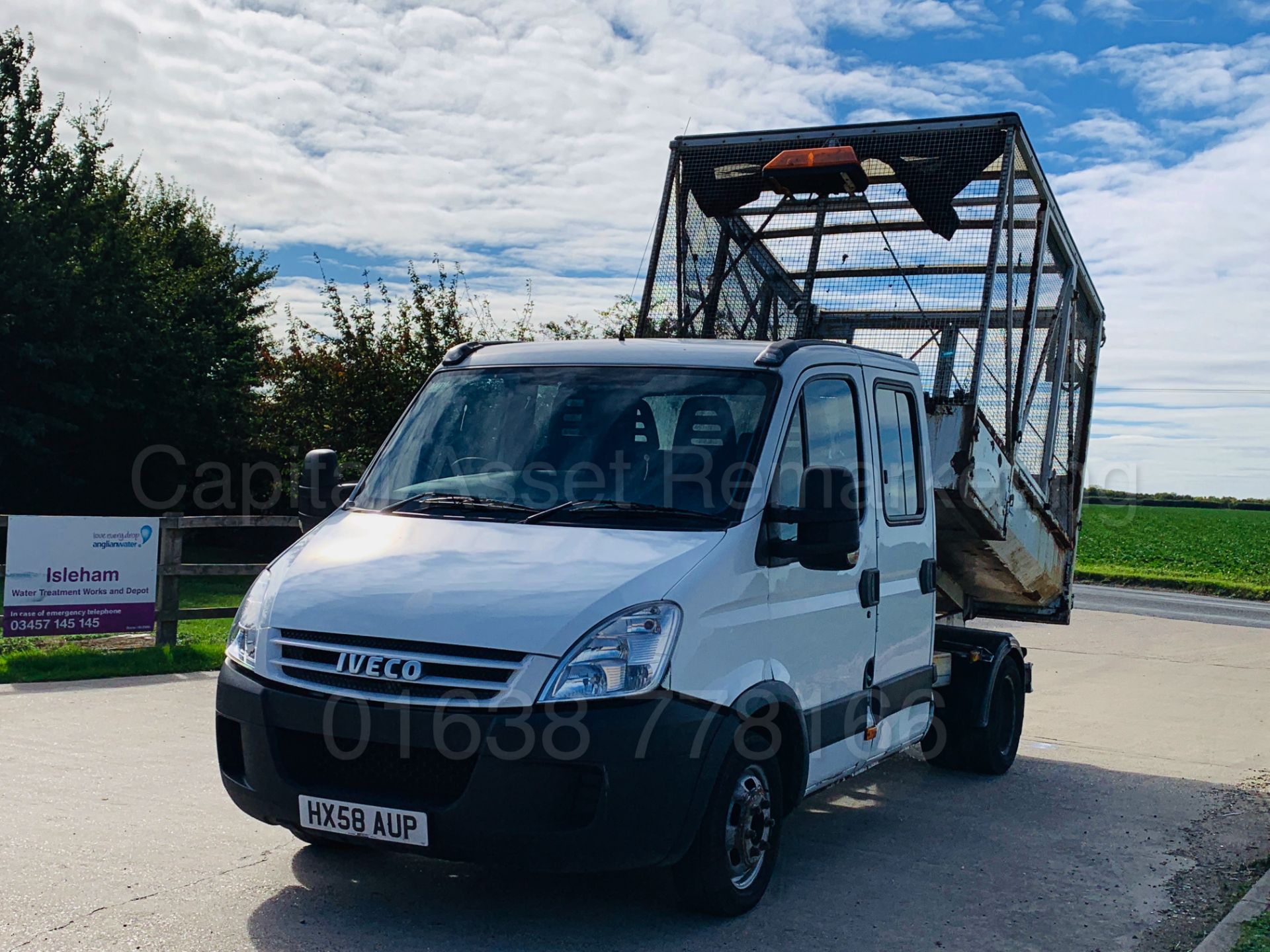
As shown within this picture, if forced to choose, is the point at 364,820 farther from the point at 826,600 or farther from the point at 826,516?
the point at 826,600

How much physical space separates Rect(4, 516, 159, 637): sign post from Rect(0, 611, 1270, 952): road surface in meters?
1.73

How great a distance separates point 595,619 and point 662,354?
1803 millimetres

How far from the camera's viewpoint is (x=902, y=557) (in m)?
6.68

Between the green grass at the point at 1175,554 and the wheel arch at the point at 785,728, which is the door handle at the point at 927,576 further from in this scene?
the green grass at the point at 1175,554

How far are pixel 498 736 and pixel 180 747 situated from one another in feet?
13.8

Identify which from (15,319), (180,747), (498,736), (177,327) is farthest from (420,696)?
(177,327)

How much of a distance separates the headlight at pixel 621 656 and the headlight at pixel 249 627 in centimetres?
124

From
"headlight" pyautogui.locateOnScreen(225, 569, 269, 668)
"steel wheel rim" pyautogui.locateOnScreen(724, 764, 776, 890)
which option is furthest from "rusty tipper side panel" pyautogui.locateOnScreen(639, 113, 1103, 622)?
"headlight" pyautogui.locateOnScreen(225, 569, 269, 668)

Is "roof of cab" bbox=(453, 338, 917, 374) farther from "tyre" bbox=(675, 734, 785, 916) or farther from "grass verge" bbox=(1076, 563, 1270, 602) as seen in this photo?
"grass verge" bbox=(1076, 563, 1270, 602)

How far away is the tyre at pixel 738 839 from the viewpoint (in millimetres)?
5023

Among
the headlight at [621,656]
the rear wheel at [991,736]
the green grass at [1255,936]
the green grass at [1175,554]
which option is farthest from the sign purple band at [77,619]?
the green grass at [1255,936]

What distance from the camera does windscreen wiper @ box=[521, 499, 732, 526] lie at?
531 centimetres

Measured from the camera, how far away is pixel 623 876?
5734 mm

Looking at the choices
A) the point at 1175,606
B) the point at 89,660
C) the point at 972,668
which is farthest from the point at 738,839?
Result: the point at 1175,606
